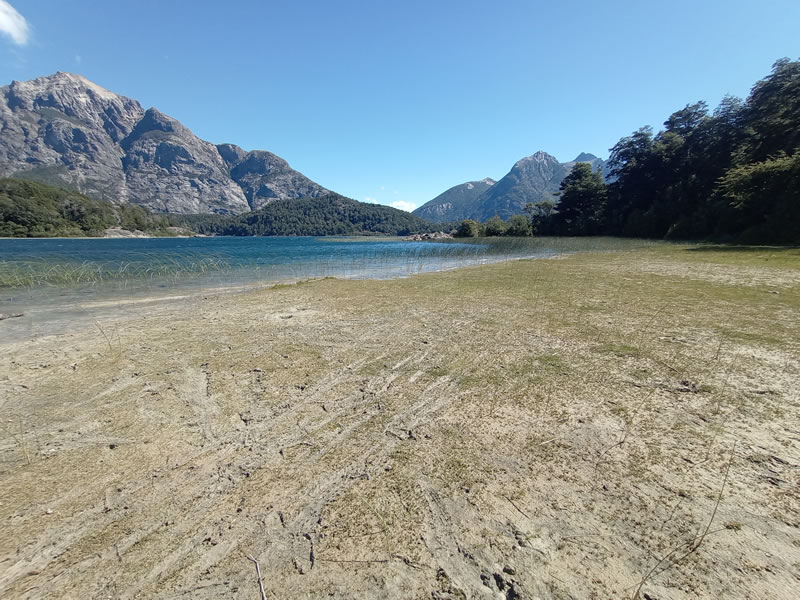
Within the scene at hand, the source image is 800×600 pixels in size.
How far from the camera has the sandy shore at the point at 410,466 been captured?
239cm

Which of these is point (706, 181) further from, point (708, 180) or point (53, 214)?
point (53, 214)

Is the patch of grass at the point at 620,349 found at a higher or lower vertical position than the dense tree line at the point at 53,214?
lower

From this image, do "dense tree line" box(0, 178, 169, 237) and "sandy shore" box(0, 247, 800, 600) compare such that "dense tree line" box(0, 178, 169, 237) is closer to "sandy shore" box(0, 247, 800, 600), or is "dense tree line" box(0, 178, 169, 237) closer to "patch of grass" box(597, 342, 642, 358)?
"sandy shore" box(0, 247, 800, 600)

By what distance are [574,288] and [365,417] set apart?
11.7 m

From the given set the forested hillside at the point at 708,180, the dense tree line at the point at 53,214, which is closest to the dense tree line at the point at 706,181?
the forested hillside at the point at 708,180

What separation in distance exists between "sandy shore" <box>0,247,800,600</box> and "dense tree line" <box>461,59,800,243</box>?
39.7m

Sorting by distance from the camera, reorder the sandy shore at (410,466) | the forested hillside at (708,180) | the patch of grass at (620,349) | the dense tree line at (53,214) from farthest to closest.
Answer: the dense tree line at (53,214)
the forested hillside at (708,180)
the patch of grass at (620,349)
the sandy shore at (410,466)

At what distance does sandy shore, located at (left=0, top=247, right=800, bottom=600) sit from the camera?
2.39 metres

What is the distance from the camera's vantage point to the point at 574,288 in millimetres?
13430

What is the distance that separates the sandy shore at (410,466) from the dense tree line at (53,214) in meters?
127

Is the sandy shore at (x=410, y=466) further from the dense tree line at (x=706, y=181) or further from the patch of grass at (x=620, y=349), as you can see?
the dense tree line at (x=706, y=181)

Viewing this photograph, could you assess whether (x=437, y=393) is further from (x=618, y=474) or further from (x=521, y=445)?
(x=618, y=474)

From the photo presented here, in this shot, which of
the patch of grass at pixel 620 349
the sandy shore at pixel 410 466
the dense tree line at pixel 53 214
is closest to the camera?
the sandy shore at pixel 410 466

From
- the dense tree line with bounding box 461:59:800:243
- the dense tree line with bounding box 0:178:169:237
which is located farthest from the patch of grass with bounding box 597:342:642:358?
the dense tree line with bounding box 0:178:169:237
